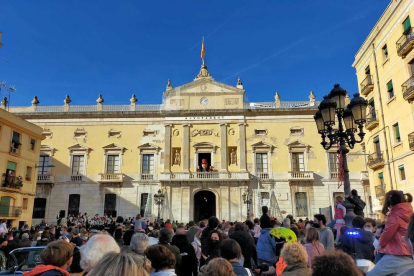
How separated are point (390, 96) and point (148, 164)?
1940cm

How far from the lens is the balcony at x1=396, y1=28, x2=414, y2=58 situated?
15.8 meters

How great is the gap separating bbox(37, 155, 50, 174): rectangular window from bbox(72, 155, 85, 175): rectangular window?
226cm

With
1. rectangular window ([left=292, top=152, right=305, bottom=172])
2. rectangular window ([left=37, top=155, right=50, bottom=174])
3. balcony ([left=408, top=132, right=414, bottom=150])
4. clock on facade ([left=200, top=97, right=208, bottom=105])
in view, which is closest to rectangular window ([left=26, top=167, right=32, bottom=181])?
rectangular window ([left=37, top=155, right=50, bottom=174])

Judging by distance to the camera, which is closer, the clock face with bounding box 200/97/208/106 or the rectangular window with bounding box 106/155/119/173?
the rectangular window with bounding box 106/155/119/173

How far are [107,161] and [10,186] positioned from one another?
30.1 ft

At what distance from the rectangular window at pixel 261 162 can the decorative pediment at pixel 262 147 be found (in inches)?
18.3

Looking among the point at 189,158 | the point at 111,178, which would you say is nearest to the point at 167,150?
the point at 189,158

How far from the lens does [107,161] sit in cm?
2970

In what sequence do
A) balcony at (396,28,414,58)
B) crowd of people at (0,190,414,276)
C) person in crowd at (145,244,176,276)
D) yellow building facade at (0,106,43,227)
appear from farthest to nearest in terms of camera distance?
yellow building facade at (0,106,43,227)
balcony at (396,28,414,58)
person in crowd at (145,244,176,276)
crowd of people at (0,190,414,276)

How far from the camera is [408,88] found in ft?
51.7

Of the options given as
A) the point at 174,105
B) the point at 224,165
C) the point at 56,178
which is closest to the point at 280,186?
the point at 224,165

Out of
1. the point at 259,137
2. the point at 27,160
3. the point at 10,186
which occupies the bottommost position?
the point at 10,186

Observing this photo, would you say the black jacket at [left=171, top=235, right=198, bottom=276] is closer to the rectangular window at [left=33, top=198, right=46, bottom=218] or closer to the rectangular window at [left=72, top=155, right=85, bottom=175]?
the rectangular window at [left=72, top=155, right=85, bottom=175]

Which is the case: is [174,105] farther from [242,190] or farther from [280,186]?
[280,186]
